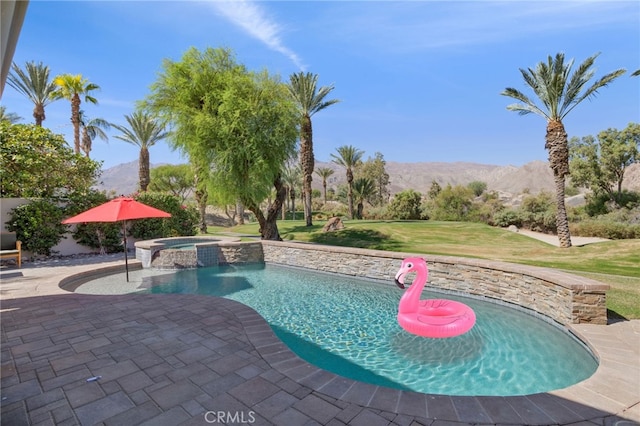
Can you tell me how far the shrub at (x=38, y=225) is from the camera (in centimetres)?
1376

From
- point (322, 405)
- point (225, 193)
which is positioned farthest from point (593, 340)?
point (225, 193)

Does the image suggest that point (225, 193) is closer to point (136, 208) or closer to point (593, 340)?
point (136, 208)

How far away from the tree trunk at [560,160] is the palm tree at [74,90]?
35182mm

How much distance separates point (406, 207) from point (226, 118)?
2470 cm

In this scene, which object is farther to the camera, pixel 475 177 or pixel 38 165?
pixel 475 177


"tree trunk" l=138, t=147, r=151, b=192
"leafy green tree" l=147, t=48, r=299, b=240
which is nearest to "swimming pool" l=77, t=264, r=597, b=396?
"leafy green tree" l=147, t=48, r=299, b=240

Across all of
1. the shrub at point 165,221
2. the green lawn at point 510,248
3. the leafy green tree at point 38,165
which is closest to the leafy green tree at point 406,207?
the green lawn at point 510,248

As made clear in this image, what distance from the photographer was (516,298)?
7727mm

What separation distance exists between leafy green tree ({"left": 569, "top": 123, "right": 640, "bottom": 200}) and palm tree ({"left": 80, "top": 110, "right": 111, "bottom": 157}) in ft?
176

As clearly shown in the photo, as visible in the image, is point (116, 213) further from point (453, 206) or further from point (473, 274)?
point (453, 206)

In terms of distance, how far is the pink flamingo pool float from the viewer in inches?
222

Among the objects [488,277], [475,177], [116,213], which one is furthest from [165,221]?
[475,177]

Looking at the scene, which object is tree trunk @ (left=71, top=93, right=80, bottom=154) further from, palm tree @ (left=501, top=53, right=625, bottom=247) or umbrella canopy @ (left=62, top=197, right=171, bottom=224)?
palm tree @ (left=501, top=53, right=625, bottom=247)

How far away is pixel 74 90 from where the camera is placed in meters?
26.8
